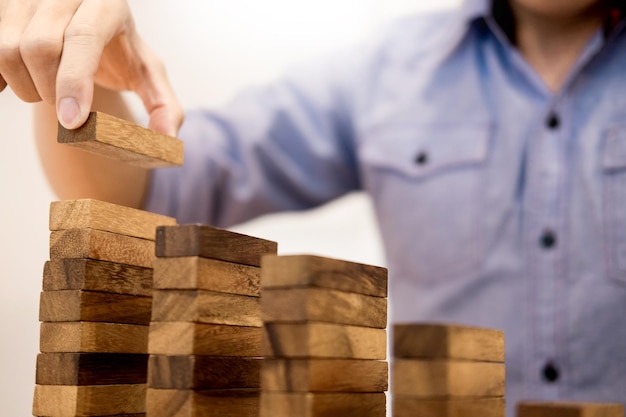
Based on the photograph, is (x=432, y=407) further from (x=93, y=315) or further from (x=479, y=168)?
(x=479, y=168)

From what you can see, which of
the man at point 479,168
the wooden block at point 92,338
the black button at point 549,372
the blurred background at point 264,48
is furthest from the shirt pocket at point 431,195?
the wooden block at point 92,338

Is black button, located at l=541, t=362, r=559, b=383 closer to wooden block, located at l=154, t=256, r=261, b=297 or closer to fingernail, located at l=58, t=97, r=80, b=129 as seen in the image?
wooden block, located at l=154, t=256, r=261, b=297

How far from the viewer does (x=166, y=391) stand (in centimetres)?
85

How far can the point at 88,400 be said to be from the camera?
3.17ft

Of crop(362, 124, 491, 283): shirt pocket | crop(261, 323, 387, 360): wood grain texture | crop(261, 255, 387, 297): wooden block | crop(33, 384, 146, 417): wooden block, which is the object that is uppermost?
crop(362, 124, 491, 283): shirt pocket

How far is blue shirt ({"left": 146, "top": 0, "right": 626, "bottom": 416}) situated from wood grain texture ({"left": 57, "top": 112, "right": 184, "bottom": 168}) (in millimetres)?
1128

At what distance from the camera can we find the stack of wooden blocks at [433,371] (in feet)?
2.67


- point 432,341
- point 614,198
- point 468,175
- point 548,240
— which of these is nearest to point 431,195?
point 468,175

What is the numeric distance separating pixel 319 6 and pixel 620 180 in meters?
1.79

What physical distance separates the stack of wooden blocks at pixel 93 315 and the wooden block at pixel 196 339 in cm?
15

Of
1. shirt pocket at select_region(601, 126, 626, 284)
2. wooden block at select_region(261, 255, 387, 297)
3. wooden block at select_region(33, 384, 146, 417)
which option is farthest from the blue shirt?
wooden block at select_region(261, 255, 387, 297)

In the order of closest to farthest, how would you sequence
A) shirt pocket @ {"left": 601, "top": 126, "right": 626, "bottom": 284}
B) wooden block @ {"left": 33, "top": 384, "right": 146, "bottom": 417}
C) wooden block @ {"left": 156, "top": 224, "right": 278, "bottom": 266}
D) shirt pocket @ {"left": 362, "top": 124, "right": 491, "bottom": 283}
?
wooden block @ {"left": 156, "top": 224, "right": 278, "bottom": 266}
wooden block @ {"left": 33, "top": 384, "right": 146, "bottom": 417}
shirt pocket @ {"left": 601, "top": 126, "right": 626, "bottom": 284}
shirt pocket @ {"left": 362, "top": 124, "right": 491, "bottom": 283}

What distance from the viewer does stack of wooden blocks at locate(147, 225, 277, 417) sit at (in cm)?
85

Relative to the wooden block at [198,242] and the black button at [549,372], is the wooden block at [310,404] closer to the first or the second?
the wooden block at [198,242]
